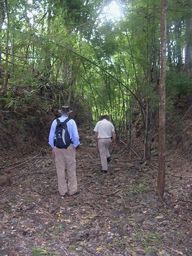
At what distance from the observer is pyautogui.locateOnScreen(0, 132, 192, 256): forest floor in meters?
5.29

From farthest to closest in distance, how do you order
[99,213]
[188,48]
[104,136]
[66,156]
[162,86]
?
[188,48]
[104,136]
[66,156]
[162,86]
[99,213]

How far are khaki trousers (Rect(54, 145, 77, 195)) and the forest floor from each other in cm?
19

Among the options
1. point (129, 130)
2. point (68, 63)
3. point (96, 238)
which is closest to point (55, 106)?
point (68, 63)

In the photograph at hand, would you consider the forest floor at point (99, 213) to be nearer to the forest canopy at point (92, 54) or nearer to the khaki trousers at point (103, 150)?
the khaki trousers at point (103, 150)

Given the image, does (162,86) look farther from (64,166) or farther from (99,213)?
(99,213)

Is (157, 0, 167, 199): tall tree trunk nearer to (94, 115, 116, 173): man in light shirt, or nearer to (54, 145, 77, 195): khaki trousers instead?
(54, 145, 77, 195): khaki trousers

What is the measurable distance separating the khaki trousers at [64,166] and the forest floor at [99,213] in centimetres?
19

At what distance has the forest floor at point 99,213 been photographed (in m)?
5.29

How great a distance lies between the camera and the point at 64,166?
7.13 meters

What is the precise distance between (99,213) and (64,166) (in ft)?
3.86

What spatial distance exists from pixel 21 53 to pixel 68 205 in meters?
5.61

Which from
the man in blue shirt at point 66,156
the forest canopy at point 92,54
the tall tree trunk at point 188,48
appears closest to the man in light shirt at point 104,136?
the forest canopy at point 92,54

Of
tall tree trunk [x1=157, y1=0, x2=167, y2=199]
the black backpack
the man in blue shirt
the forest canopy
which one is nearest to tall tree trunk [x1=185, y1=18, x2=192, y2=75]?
the forest canopy

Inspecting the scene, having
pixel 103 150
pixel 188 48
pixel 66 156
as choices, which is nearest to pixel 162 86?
pixel 66 156
